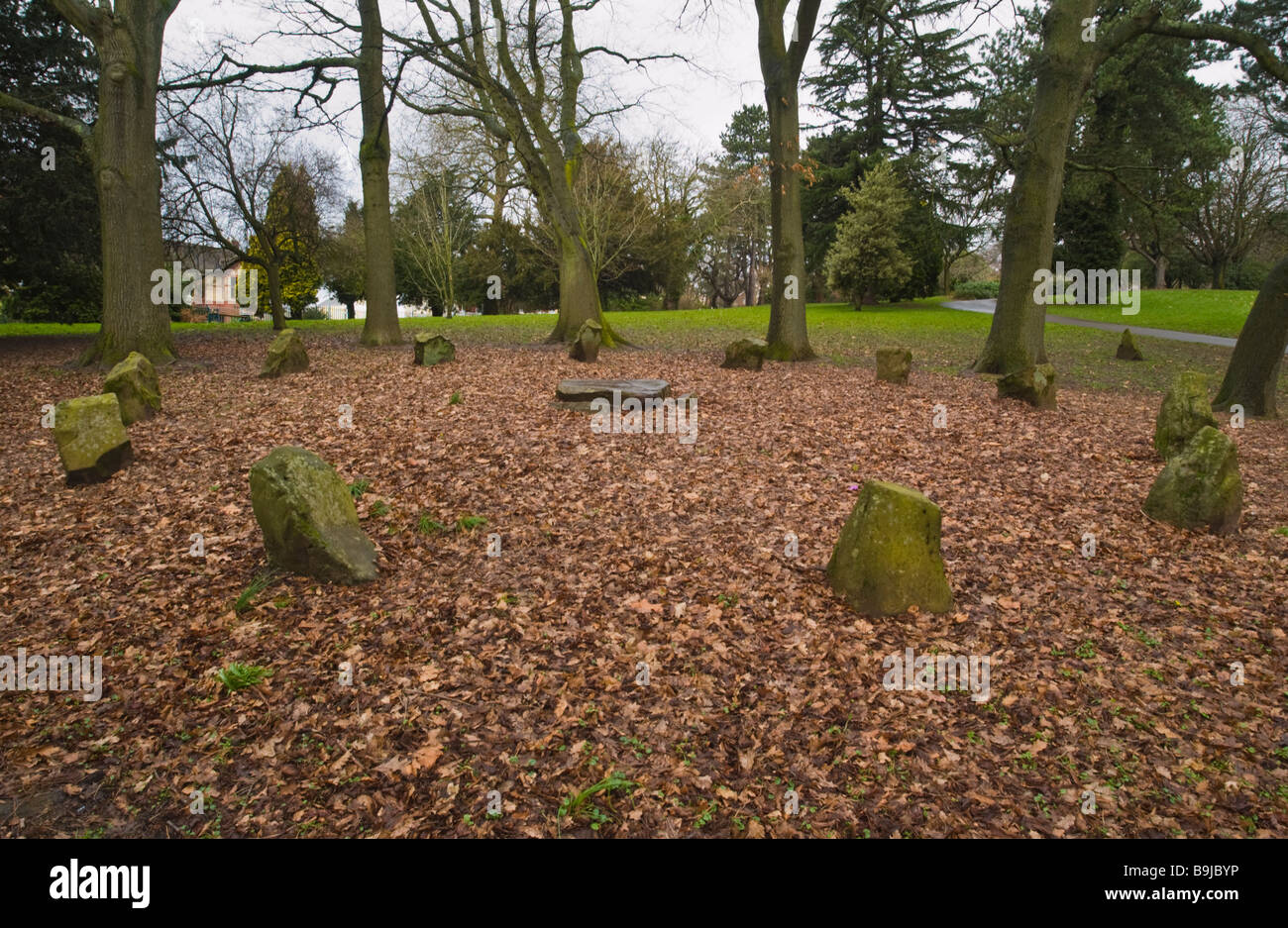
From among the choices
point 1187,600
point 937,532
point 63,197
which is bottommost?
point 1187,600

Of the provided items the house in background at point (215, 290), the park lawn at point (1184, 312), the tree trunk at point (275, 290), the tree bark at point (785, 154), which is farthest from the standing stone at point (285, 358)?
the park lawn at point (1184, 312)

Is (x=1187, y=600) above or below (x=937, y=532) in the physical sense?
below

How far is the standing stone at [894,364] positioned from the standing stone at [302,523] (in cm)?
995

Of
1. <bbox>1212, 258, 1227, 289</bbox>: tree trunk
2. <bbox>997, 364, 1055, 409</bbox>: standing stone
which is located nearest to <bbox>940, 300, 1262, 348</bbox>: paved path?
<bbox>997, 364, 1055, 409</bbox>: standing stone

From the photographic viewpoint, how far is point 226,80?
13.9m

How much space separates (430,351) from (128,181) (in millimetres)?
5866

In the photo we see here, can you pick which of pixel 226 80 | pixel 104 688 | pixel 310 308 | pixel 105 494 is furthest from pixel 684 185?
pixel 104 688

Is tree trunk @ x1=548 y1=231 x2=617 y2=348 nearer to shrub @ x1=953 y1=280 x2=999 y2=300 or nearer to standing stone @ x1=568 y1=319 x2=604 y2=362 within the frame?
standing stone @ x1=568 y1=319 x2=604 y2=362

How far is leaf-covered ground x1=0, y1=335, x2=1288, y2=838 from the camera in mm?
3533

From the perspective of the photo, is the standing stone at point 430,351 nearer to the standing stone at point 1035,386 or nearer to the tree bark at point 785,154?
the tree bark at point 785,154

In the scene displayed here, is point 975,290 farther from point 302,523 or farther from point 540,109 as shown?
point 302,523

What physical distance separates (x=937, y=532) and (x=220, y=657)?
5.19m

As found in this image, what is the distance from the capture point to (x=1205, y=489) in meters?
Result: 6.42
